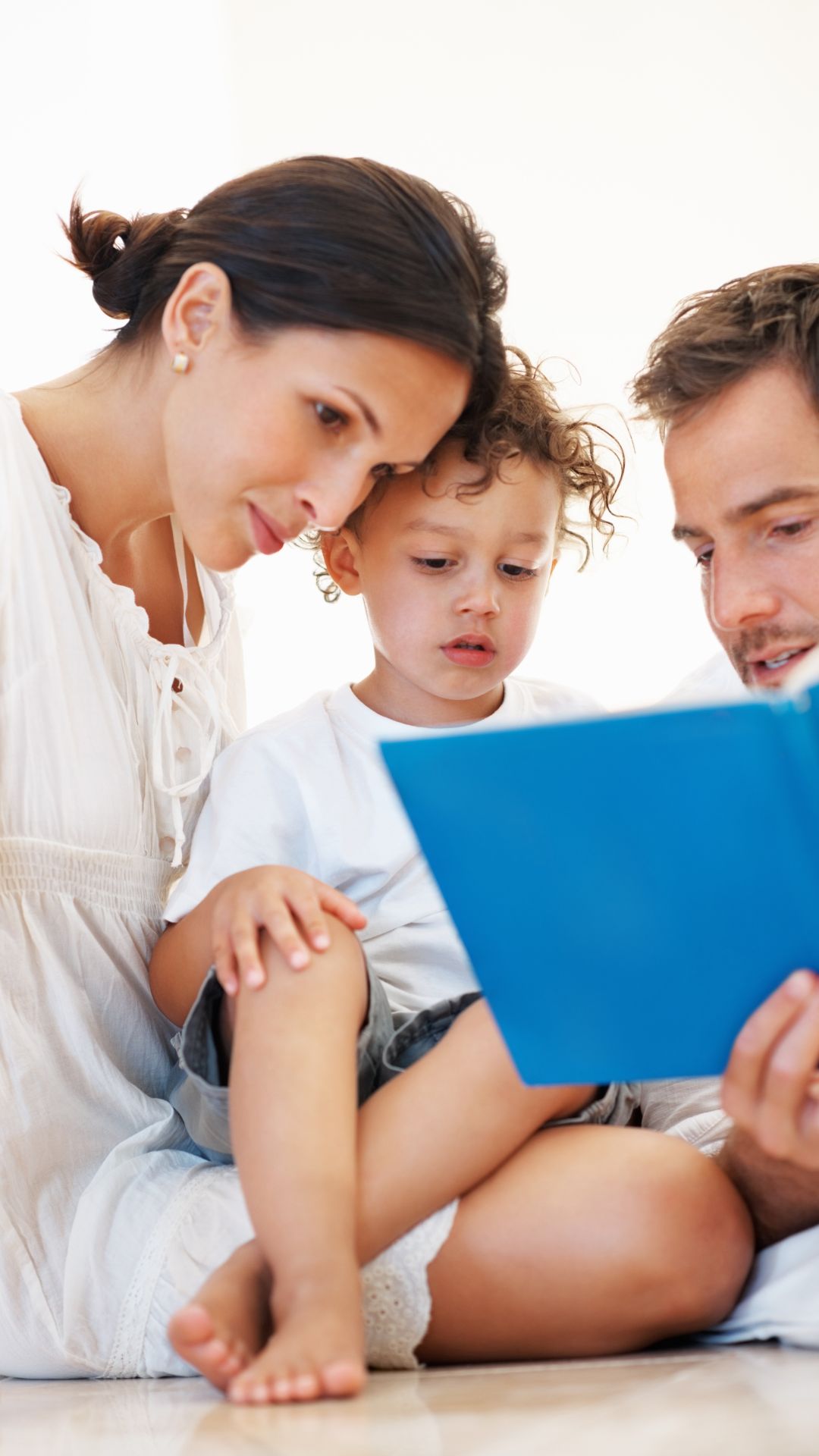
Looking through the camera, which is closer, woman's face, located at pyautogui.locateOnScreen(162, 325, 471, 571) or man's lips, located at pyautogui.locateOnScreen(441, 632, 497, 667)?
woman's face, located at pyautogui.locateOnScreen(162, 325, 471, 571)

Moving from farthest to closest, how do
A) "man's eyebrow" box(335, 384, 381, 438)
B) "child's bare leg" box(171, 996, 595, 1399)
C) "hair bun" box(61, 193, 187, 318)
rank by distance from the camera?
"hair bun" box(61, 193, 187, 318), "man's eyebrow" box(335, 384, 381, 438), "child's bare leg" box(171, 996, 595, 1399)

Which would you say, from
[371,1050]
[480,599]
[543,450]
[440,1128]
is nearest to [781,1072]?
[440,1128]

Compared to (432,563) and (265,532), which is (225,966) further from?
(432,563)

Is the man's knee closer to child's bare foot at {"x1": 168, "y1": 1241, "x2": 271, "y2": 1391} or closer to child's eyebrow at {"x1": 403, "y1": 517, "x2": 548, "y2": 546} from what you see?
child's bare foot at {"x1": 168, "y1": 1241, "x2": 271, "y2": 1391}

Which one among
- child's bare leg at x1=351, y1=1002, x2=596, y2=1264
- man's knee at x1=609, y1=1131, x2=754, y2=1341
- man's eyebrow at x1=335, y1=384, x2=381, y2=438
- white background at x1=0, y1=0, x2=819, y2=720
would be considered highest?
white background at x1=0, y1=0, x2=819, y2=720

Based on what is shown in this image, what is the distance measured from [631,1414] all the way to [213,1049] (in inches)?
18.0

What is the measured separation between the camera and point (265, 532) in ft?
4.46

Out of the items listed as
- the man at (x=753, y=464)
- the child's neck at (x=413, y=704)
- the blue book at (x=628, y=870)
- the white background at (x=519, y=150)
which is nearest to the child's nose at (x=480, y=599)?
the child's neck at (x=413, y=704)

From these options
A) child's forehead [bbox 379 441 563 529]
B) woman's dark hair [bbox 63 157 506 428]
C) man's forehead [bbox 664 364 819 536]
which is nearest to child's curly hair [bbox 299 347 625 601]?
child's forehead [bbox 379 441 563 529]

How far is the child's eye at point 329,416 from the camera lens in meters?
1.29

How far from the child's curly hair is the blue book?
2.63ft

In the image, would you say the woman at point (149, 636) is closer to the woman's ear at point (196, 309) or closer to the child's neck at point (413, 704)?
the woman's ear at point (196, 309)

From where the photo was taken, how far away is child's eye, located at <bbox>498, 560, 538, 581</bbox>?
5.19 feet

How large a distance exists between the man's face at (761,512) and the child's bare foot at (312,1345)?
2.26ft
